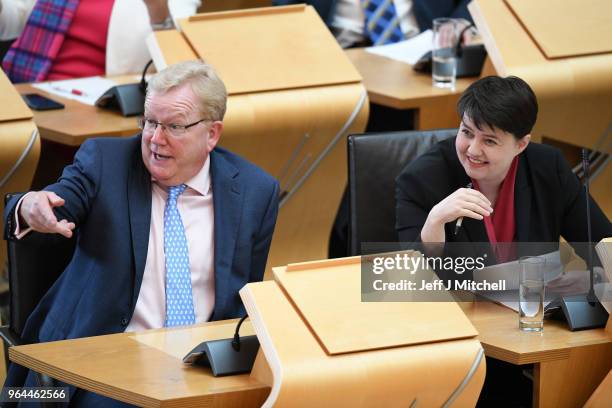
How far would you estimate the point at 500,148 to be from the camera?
2785mm

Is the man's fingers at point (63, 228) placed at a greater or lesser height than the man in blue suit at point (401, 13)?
greater

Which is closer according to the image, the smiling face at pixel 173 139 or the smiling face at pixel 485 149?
the smiling face at pixel 173 139

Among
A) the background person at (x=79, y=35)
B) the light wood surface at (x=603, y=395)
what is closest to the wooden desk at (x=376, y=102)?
the background person at (x=79, y=35)

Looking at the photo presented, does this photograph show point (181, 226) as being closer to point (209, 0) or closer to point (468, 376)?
point (468, 376)

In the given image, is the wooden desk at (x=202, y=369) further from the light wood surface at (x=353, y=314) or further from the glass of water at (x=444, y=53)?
the glass of water at (x=444, y=53)

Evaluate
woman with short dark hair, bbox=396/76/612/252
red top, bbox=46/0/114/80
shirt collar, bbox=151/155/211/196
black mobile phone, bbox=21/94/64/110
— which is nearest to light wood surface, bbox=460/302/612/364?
woman with short dark hair, bbox=396/76/612/252

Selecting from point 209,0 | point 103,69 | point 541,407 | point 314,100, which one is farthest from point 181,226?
point 209,0

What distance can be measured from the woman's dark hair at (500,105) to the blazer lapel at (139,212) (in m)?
0.78

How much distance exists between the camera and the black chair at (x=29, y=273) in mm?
2629

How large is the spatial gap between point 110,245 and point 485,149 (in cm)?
91

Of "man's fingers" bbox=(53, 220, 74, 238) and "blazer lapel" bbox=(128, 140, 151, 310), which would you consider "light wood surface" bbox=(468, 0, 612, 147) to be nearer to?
"blazer lapel" bbox=(128, 140, 151, 310)

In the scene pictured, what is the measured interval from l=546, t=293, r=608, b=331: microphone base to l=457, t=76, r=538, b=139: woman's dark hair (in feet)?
1.57

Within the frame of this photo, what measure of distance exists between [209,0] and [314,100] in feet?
6.12

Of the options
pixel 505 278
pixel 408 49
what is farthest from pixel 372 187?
pixel 408 49
